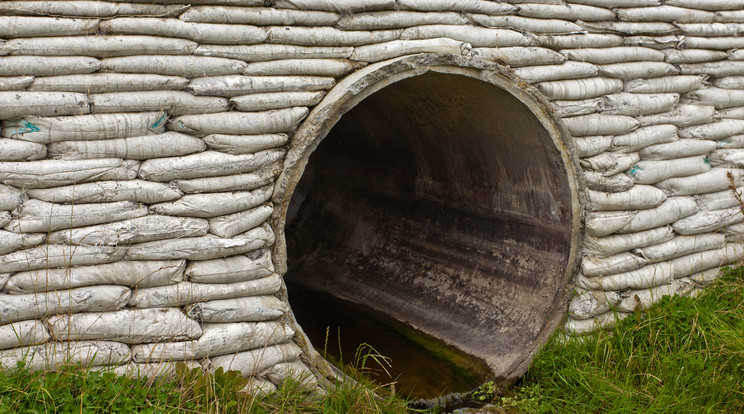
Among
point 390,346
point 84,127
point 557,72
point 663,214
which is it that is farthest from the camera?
point 390,346

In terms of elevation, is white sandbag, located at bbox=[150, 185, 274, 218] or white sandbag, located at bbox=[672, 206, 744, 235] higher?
white sandbag, located at bbox=[672, 206, 744, 235]

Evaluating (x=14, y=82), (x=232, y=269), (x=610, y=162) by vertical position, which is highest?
(x=610, y=162)

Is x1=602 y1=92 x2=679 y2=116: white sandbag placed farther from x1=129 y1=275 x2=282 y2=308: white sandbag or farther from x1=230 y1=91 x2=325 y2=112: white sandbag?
x1=129 y1=275 x2=282 y2=308: white sandbag

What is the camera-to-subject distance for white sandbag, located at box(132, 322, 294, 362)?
289cm

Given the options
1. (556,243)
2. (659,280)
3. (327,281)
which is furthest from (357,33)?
(327,281)

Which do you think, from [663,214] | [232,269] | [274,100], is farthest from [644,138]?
[232,269]

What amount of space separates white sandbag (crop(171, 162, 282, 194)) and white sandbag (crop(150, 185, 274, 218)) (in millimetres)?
23

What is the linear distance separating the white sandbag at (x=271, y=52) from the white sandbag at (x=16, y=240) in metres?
1.01

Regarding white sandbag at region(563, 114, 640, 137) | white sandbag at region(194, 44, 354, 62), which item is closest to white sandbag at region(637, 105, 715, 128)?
white sandbag at region(563, 114, 640, 137)

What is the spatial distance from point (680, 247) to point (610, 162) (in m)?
0.77

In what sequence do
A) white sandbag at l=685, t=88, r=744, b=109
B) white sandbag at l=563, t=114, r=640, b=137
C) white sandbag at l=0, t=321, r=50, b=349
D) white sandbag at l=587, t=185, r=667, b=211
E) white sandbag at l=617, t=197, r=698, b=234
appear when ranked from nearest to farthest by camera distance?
white sandbag at l=0, t=321, r=50, b=349 < white sandbag at l=563, t=114, r=640, b=137 < white sandbag at l=587, t=185, r=667, b=211 < white sandbag at l=617, t=197, r=698, b=234 < white sandbag at l=685, t=88, r=744, b=109

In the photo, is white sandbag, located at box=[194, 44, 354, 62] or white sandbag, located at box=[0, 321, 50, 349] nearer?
white sandbag, located at box=[0, 321, 50, 349]

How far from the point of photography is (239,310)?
310cm

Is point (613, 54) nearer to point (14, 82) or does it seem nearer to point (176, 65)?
point (176, 65)
